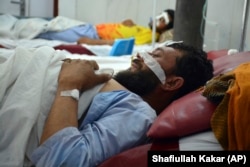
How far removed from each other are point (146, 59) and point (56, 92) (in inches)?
16.4

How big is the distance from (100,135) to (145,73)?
1.34 ft

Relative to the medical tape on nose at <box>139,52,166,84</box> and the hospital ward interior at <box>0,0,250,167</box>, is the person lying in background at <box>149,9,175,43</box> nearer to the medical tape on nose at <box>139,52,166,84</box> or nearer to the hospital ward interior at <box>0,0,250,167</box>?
the hospital ward interior at <box>0,0,250,167</box>

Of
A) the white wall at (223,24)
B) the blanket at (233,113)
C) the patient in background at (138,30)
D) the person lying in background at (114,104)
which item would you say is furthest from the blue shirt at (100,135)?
the patient in background at (138,30)

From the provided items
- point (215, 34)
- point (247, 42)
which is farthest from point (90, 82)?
point (215, 34)

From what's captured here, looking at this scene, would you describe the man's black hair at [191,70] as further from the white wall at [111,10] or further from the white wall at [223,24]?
the white wall at [111,10]

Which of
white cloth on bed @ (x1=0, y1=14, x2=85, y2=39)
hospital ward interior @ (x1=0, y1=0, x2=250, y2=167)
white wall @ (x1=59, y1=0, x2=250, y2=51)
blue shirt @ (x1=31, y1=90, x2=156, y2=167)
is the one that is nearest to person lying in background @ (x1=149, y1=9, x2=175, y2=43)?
white wall @ (x1=59, y1=0, x2=250, y2=51)

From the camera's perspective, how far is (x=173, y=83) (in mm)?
1329

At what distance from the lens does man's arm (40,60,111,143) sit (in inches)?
39.9

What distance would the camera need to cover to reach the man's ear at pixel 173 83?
1.32 metres

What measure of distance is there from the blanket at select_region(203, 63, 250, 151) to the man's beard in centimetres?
37

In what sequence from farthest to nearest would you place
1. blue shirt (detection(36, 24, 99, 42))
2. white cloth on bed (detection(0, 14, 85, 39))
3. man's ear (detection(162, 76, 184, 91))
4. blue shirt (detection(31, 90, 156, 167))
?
blue shirt (detection(36, 24, 99, 42)) → white cloth on bed (detection(0, 14, 85, 39)) → man's ear (detection(162, 76, 184, 91)) → blue shirt (detection(31, 90, 156, 167))

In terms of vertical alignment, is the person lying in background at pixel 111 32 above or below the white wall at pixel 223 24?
below

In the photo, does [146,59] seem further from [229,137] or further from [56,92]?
[229,137]

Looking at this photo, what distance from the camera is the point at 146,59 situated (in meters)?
1.36
